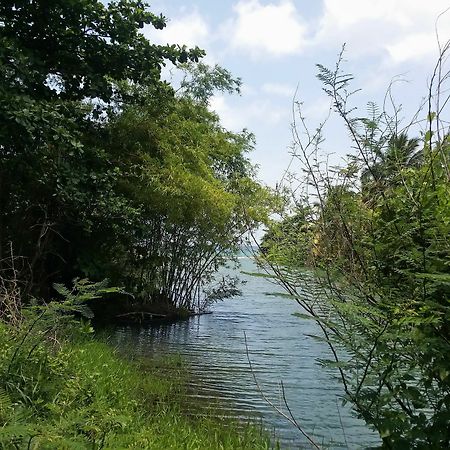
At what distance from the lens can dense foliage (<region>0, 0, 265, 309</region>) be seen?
6.92 m

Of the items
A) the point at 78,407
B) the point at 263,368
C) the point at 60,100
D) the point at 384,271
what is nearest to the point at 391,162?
the point at 384,271

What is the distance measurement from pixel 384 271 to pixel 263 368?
18.7 ft

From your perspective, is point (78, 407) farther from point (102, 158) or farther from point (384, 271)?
point (102, 158)

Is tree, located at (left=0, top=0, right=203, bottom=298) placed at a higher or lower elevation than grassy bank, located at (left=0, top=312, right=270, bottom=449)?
higher

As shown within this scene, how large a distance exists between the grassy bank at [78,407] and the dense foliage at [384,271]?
0.99 m

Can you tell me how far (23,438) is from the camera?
7.04ft

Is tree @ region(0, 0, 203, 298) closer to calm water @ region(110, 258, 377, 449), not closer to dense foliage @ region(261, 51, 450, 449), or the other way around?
calm water @ region(110, 258, 377, 449)

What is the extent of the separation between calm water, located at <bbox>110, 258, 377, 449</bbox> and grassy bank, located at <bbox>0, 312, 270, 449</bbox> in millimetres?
606

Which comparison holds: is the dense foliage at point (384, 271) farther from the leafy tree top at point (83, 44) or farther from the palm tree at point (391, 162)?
the leafy tree top at point (83, 44)


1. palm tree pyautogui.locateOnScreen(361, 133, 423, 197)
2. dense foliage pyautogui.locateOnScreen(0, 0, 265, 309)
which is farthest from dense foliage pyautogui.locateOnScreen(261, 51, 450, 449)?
dense foliage pyautogui.locateOnScreen(0, 0, 265, 309)

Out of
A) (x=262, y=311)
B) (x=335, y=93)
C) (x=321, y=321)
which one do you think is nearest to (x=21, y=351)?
(x=321, y=321)

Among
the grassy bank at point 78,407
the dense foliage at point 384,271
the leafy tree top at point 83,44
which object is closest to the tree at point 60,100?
the leafy tree top at point 83,44

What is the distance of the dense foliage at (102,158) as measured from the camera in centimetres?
692

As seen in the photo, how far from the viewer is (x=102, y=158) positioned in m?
7.90
